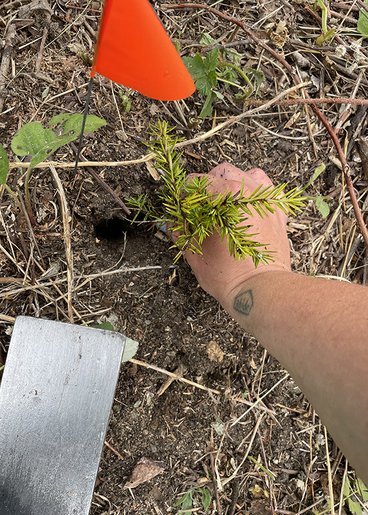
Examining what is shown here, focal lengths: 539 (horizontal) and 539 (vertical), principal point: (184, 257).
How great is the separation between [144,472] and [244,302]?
0.51 m

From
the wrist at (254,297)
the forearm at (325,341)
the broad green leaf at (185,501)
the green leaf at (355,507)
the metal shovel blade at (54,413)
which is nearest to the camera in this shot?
the forearm at (325,341)

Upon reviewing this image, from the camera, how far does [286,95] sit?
160 cm

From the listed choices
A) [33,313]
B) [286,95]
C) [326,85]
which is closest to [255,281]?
[33,313]

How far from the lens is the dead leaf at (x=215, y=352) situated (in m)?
1.43

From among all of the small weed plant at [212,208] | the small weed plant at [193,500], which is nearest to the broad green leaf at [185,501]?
the small weed plant at [193,500]

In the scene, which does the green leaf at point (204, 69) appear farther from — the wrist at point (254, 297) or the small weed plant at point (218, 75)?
the wrist at point (254, 297)

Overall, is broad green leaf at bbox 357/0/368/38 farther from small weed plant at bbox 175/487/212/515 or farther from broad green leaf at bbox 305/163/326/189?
small weed plant at bbox 175/487/212/515

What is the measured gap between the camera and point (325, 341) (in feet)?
2.93

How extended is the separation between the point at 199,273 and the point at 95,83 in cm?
59

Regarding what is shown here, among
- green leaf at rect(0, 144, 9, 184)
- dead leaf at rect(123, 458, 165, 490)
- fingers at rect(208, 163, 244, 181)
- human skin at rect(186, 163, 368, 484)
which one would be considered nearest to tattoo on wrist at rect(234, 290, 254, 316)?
human skin at rect(186, 163, 368, 484)

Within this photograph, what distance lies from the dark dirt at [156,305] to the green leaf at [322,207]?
48mm

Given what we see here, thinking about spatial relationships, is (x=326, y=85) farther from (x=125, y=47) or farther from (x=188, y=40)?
(x=125, y=47)

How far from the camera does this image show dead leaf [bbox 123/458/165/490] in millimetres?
1340

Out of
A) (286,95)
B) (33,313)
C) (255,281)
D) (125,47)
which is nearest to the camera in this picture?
(125,47)
